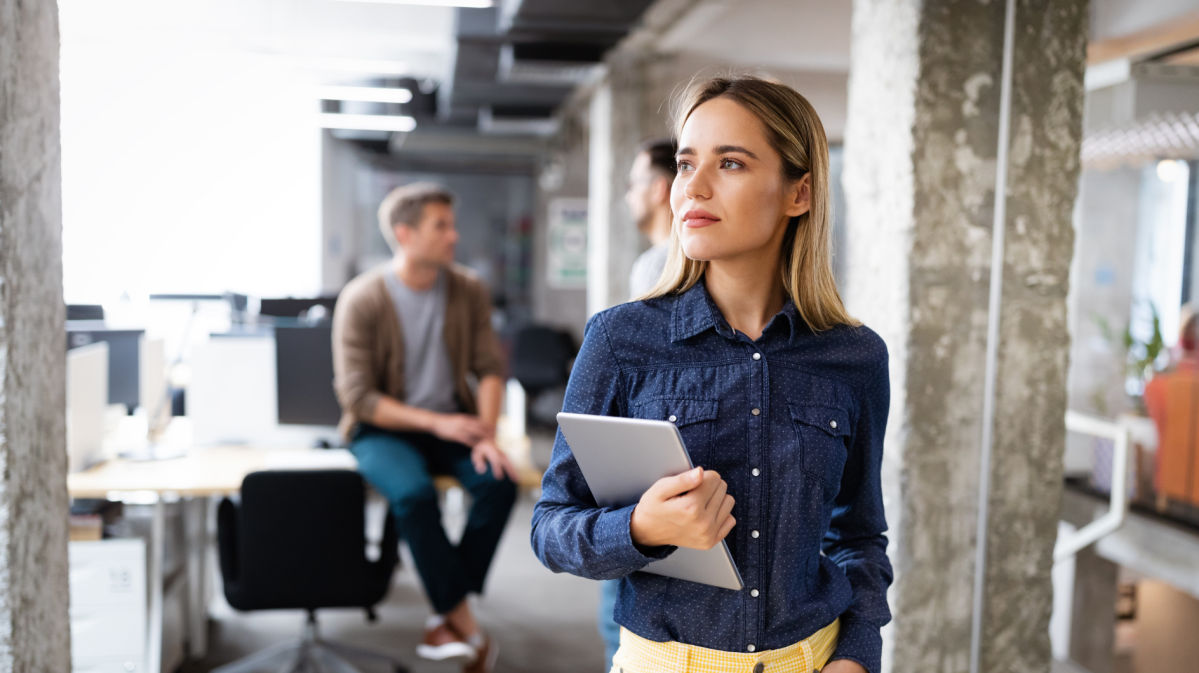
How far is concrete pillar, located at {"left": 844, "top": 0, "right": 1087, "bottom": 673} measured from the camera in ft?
6.49

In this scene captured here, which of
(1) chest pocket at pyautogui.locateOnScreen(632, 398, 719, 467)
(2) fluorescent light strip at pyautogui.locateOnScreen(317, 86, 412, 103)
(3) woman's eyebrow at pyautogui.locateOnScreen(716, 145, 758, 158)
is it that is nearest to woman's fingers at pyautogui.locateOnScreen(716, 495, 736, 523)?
(1) chest pocket at pyautogui.locateOnScreen(632, 398, 719, 467)

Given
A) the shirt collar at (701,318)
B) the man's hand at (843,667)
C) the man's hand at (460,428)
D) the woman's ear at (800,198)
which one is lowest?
the man's hand at (460,428)

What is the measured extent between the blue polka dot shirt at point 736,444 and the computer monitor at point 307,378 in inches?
101

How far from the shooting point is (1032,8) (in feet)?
6.46

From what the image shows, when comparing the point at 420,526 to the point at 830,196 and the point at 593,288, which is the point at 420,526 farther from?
the point at 593,288

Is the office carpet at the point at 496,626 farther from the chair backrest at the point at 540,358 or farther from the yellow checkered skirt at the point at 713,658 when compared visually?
the chair backrest at the point at 540,358

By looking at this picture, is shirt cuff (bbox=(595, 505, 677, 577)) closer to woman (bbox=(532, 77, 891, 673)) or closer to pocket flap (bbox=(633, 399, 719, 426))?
woman (bbox=(532, 77, 891, 673))

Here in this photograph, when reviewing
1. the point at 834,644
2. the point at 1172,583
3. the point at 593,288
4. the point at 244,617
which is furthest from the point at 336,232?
the point at 834,644

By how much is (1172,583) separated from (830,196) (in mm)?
2218

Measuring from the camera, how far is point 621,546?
1024 millimetres

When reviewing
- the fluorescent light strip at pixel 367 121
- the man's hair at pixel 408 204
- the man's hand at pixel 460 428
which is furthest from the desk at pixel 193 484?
the fluorescent light strip at pixel 367 121

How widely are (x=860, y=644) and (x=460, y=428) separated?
6.93ft

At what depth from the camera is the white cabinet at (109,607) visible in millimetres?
2844

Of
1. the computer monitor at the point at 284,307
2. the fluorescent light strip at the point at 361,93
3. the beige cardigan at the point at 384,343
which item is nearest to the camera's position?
the beige cardigan at the point at 384,343
